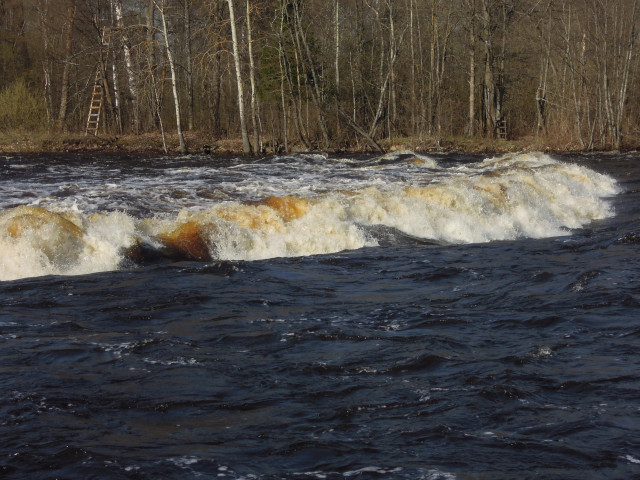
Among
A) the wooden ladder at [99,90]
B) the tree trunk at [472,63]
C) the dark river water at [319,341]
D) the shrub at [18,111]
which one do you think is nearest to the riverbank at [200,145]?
the shrub at [18,111]

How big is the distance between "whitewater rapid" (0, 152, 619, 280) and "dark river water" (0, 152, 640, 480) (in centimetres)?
5

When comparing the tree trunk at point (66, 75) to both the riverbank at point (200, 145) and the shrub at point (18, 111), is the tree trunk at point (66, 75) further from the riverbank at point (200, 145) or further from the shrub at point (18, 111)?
the riverbank at point (200, 145)

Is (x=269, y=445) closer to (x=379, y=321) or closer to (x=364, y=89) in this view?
(x=379, y=321)

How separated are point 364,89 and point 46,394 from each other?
102 feet

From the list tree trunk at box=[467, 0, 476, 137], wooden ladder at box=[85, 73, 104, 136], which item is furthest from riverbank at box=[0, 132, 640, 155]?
wooden ladder at box=[85, 73, 104, 136]

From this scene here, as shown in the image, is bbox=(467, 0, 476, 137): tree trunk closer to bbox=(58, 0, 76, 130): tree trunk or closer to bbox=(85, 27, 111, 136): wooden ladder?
bbox=(85, 27, 111, 136): wooden ladder

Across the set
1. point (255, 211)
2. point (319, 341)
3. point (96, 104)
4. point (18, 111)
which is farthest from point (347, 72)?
point (319, 341)

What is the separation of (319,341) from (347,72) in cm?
3102

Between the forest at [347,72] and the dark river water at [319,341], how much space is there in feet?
56.7

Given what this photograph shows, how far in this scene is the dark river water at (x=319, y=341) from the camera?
416cm

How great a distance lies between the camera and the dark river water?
4156 mm

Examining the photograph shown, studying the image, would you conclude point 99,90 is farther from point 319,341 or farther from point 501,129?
point 319,341

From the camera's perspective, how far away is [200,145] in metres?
30.5

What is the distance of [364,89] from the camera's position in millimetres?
34594
